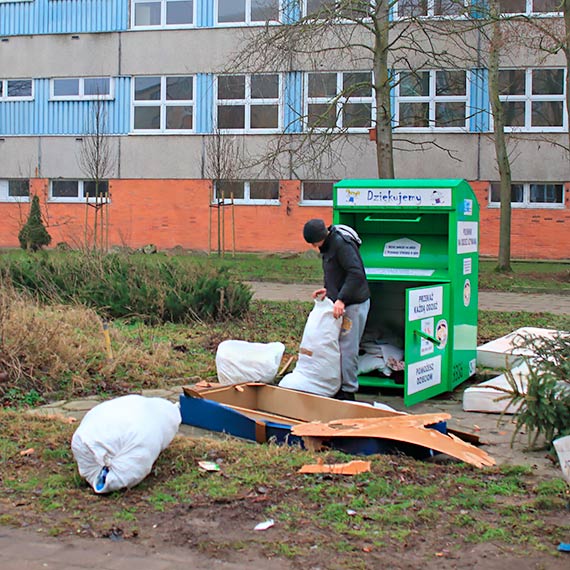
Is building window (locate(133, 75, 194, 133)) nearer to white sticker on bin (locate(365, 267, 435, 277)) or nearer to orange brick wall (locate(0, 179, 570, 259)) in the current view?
orange brick wall (locate(0, 179, 570, 259))

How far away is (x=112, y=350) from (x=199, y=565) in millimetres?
5256

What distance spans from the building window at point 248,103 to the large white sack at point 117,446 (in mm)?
26914

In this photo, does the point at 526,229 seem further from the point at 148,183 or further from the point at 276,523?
the point at 276,523

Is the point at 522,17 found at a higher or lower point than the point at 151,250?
higher

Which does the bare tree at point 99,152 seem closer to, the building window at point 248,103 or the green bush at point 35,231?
the green bush at point 35,231

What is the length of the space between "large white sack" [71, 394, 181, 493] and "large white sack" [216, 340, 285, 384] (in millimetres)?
2833

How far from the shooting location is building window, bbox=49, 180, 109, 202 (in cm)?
3394

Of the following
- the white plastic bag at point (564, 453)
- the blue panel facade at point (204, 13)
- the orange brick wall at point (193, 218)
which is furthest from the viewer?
the blue panel facade at point (204, 13)

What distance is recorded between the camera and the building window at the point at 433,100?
3000 centimetres

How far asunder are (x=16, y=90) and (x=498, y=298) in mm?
23314

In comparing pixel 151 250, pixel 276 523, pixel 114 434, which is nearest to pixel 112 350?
pixel 114 434

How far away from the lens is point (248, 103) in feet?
105

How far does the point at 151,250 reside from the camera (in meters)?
30.9

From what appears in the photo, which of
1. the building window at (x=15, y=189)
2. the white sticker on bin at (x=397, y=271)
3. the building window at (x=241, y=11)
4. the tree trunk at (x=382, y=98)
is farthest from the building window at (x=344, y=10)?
the building window at (x=15, y=189)
